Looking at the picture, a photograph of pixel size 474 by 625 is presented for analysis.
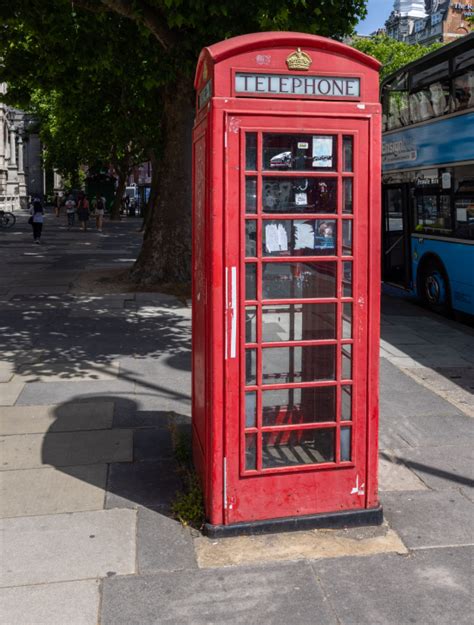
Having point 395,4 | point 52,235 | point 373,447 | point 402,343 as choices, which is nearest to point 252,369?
point 373,447

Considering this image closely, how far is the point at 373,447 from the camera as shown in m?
4.39

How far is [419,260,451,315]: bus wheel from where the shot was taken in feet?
40.0

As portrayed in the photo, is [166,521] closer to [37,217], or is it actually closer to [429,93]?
[429,93]

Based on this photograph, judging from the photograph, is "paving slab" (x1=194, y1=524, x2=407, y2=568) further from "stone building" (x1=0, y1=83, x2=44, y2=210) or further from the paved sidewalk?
"stone building" (x1=0, y1=83, x2=44, y2=210)

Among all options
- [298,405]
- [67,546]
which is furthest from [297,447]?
[67,546]

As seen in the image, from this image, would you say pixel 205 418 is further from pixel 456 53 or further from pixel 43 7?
pixel 43 7

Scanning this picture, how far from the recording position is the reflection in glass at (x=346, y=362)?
170 inches

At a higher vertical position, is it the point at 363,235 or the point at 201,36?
the point at 201,36

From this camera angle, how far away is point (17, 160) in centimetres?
6919

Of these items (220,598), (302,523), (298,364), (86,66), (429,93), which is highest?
(86,66)

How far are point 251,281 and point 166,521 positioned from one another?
1549 millimetres

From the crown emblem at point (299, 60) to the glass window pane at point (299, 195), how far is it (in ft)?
1.96

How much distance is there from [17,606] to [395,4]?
168 m

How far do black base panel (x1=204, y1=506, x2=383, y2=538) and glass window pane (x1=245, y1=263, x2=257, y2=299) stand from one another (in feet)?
4.31
